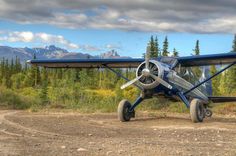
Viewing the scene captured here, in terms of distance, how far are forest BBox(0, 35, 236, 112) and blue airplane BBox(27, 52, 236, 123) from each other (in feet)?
3.46

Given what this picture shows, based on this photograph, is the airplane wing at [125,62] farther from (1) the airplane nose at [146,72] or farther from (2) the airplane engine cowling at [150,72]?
(1) the airplane nose at [146,72]

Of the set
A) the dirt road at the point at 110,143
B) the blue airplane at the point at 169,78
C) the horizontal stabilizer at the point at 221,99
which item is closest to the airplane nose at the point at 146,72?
the blue airplane at the point at 169,78

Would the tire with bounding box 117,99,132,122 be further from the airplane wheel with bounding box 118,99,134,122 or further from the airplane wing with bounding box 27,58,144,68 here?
the airplane wing with bounding box 27,58,144,68

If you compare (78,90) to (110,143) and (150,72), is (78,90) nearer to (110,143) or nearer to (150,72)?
(150,72)

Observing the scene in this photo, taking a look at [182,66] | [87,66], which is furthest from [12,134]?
[87,66]

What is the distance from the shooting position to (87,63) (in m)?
20.2

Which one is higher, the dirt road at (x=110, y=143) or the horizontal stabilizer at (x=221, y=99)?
the horizontal stabilizer at (x=221, y=99)

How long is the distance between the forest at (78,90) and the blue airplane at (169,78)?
1054mm

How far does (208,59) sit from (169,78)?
8.22ft

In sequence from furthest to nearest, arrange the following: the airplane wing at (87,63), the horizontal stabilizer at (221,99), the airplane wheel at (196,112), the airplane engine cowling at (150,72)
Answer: the airplane wing at (87,63), the horizontal stabilizer at (221,99), the airplane engine cowling at (150,72), the airplane wheel at (196,112)

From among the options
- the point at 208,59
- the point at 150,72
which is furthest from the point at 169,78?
the point at 208,59

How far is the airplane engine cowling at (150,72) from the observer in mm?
15272

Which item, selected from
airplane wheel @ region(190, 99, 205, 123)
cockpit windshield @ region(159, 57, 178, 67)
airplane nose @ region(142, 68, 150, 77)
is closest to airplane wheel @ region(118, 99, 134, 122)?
airplane nose @ region(142, 68, 150, 77)

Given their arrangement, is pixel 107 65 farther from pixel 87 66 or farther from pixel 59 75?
pixel 59 75
